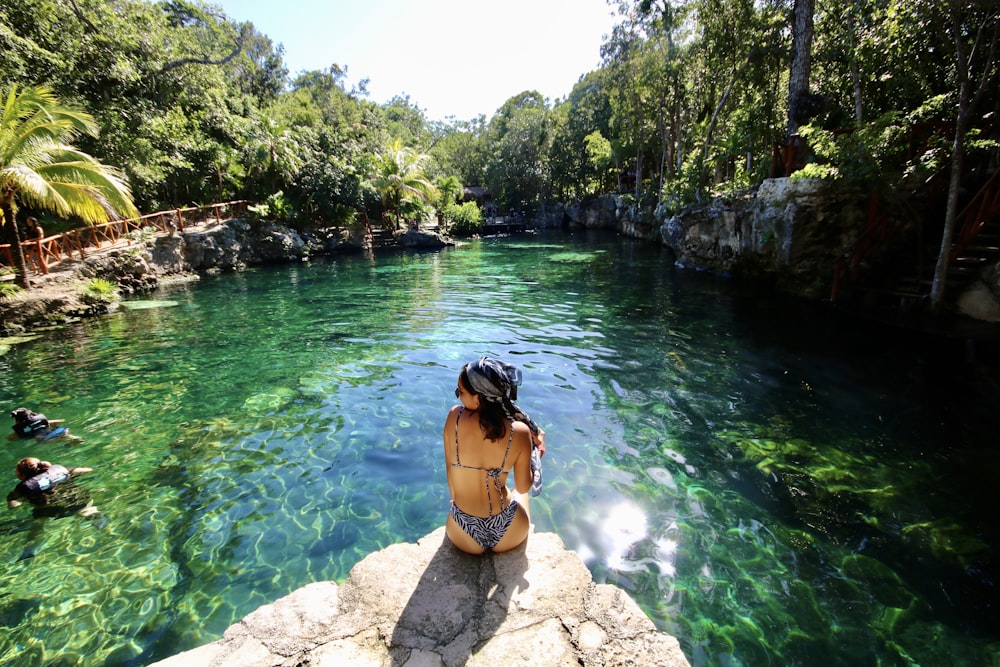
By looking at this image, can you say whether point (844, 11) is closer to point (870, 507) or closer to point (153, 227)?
point (870, 507)

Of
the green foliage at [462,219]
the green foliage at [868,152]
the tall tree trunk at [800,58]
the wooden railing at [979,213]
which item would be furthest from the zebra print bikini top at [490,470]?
the green foliage at [462,219]

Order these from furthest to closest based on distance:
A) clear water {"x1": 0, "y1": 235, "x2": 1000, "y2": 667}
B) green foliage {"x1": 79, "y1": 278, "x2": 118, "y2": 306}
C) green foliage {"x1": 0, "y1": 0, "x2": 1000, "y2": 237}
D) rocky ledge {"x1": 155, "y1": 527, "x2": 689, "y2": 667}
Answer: green foliage {"x1": 79, "y1": 278, "x2": 118, "y2": 306} → green foliage {"x1": 0, "y1": 0, "x2": 1000, "y2": 237} → clear water {"x1": 0, "y1": 235, "x2": 1000, "y2": 667} → rocky ledge {"x1": 155, "y1": 527, "x2": 689, "y2": 667}

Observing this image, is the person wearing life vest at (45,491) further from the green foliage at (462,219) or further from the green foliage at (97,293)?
the green foliage at (462,219)

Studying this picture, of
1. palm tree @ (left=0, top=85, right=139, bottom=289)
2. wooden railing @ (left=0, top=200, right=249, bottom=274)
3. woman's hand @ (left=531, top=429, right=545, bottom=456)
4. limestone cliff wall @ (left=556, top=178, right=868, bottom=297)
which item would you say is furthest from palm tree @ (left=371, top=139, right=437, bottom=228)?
woman's hand @ (left=531, top=429, right=545, bottom=456)

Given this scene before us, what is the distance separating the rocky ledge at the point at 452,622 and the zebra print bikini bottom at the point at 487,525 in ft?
0.48

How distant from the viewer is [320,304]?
15992 millimetres

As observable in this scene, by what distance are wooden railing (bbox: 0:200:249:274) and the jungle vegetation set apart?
6.00 ft

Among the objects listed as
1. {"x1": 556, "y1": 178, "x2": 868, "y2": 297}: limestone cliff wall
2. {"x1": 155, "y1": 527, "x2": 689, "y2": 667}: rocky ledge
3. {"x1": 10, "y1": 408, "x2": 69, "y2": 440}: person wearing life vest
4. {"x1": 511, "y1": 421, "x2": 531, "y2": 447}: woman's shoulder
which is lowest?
{"x1": 10, "y1": 408, "x2": 69, "y2": 440}: person wearing life vest

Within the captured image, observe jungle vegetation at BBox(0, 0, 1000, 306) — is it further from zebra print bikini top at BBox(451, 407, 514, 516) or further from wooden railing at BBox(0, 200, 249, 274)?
zebra print bikini top at BBox(451, 407, 514, 516)

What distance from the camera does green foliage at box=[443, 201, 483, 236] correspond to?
43.6 meters

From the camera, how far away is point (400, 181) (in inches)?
1328

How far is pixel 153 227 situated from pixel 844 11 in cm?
3008

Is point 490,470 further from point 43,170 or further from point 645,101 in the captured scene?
point 645,101

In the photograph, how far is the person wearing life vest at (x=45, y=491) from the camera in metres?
5.16
